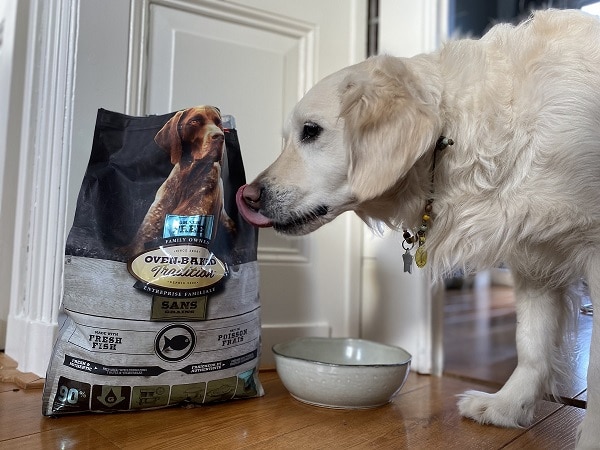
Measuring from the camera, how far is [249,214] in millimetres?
1042

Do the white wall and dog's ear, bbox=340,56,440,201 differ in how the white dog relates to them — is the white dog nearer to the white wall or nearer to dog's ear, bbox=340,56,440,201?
dog's ear, bbox=340,56,440,201

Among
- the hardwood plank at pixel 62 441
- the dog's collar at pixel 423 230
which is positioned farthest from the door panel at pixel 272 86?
the hardwood plank at pixel 62 441

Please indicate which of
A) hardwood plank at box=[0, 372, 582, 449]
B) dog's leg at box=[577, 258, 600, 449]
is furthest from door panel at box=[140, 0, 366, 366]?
dog's leg at box=[577, 258, 600, 449]

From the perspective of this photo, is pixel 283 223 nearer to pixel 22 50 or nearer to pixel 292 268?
pixel 292 268

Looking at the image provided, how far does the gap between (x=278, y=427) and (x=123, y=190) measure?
520 millimetres

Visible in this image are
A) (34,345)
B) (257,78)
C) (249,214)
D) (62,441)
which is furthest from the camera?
(257,78)

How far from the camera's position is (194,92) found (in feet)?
4.31

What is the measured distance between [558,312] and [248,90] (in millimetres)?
912

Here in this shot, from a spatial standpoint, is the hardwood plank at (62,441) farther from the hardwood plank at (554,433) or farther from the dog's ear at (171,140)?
the hardwood plank at (554,433)

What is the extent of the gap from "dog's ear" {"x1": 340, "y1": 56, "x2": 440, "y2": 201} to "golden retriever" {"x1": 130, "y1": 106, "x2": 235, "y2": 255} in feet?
0.91

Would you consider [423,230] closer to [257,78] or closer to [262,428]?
[262,428]

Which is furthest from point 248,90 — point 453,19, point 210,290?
point 453,19

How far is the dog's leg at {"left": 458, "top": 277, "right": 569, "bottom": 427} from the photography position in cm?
103

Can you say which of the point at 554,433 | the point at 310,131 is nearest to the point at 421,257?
the point at 310,131
